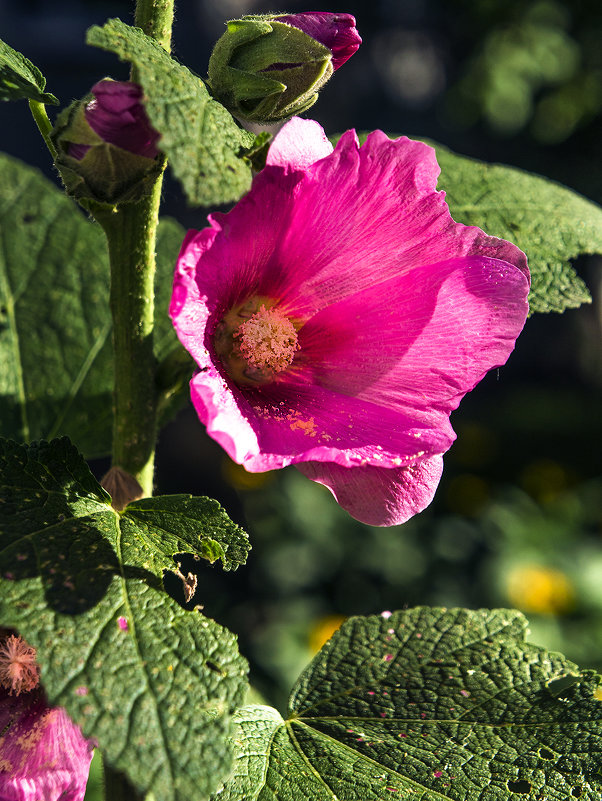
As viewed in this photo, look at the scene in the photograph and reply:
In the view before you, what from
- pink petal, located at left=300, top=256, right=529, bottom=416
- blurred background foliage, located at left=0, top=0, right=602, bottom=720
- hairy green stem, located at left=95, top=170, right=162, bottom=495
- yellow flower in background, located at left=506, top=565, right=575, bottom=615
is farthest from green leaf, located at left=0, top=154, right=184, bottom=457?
yellow flower in background, located at left=506, top=565, right=575, bottom=615

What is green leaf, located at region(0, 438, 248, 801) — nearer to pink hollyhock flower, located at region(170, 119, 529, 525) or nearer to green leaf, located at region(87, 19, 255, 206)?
pink hollyhock flower, located at region(170, 119, 529, 525)

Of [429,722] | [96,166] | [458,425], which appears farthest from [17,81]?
[458,425]

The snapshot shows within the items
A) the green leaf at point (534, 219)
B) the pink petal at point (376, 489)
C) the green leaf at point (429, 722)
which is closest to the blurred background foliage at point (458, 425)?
the green leaf at point (429, 722)

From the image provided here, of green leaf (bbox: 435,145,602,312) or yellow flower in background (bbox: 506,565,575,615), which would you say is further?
yellow flower in background (bbox: 506,565,575,615)

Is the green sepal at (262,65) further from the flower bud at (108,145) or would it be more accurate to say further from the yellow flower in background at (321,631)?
the yellow flower in background at (321,631)

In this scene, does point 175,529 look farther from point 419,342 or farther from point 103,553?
point 419,342

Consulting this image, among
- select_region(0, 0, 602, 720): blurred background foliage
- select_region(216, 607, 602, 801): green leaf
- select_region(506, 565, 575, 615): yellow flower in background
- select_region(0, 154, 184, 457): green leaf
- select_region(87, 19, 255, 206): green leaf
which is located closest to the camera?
select_region(87, 19, 255, 206): green leaf

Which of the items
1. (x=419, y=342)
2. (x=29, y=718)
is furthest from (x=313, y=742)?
(x=419, y=342)

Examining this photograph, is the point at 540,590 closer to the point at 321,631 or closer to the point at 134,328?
the point at 321,631
